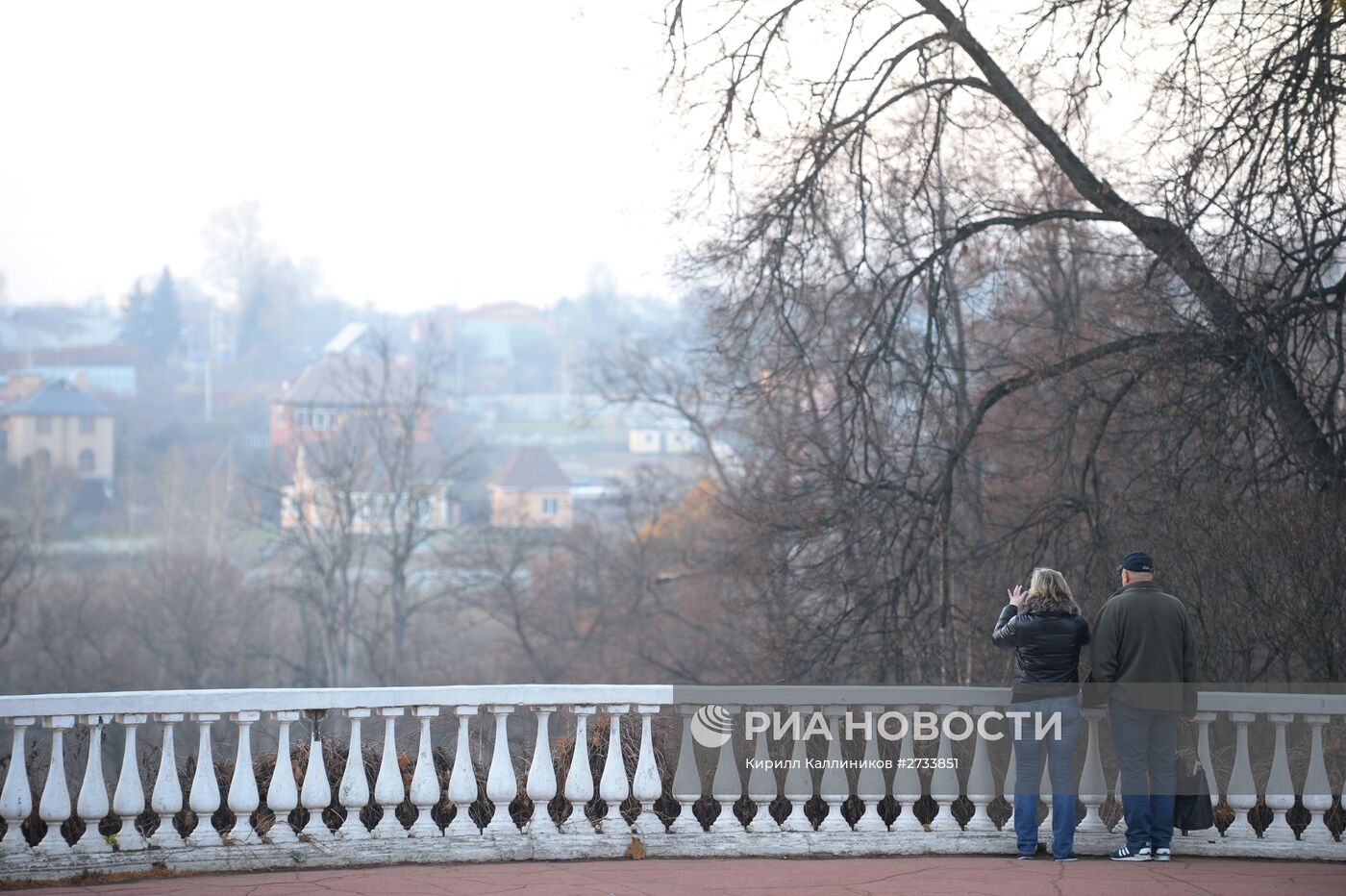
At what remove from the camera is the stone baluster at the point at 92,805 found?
6312mm

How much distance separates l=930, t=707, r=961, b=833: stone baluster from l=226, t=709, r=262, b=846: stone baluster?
360 cm

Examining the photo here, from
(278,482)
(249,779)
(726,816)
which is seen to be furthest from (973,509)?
(278,482)

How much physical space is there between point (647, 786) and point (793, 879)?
3.04 ft

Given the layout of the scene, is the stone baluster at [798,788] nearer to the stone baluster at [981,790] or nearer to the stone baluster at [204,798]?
the stone baluster at [981,790]

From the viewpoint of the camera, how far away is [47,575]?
58.4 m

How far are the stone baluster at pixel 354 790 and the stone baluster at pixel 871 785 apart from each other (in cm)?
264

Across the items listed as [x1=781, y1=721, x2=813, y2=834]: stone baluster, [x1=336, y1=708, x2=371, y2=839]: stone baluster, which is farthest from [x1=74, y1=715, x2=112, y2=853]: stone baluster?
[x1=781, y1=721, x2=813, y2=834]: stone baluster

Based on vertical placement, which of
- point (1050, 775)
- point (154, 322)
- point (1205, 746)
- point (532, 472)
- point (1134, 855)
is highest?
point (154, 322)

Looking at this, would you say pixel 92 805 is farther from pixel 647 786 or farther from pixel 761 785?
pixel 761 785

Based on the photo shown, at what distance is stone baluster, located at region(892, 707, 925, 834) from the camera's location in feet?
22.4

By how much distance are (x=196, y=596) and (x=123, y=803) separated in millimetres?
48926

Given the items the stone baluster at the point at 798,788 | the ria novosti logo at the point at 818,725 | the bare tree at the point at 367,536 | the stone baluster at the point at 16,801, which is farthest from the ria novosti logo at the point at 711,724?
the bare tree at the point at 367,536

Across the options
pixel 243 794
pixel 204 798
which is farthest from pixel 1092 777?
pixel 204 798

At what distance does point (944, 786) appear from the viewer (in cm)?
690
